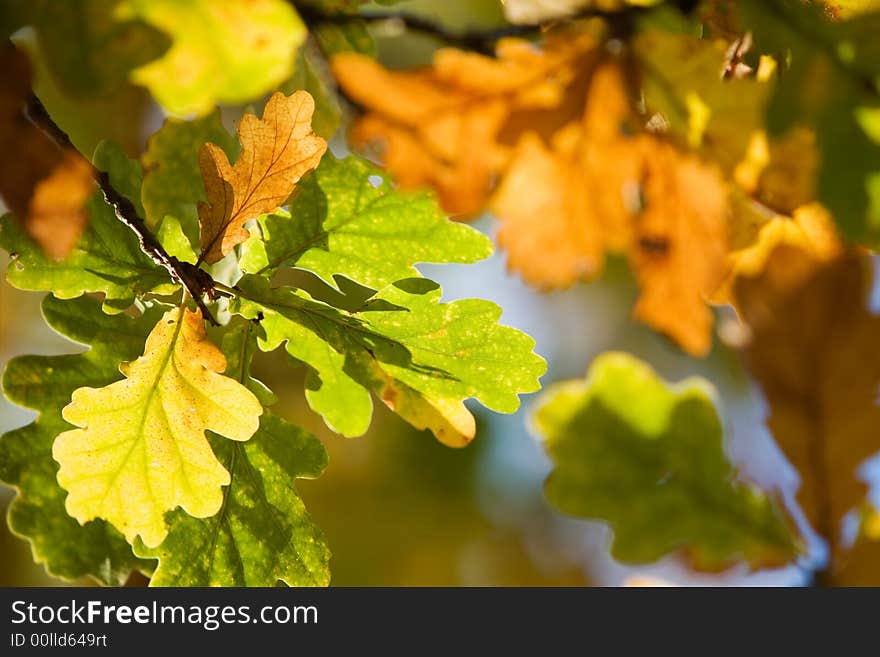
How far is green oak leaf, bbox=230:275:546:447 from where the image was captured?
0.93m

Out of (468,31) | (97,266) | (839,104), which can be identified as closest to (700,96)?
(839,104)

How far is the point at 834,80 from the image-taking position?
1.74 feet

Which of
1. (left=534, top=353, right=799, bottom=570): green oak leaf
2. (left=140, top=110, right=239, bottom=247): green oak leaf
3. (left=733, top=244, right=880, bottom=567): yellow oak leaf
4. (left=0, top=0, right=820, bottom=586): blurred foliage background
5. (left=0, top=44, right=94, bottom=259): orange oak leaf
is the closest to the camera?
(left=0, top=44, right=94, bottom=259): orange oak leaf

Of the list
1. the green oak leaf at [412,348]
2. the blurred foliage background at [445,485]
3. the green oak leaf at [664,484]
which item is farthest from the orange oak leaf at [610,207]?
the blurred foliage background at [445,485]

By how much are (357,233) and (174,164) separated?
0.89 feet

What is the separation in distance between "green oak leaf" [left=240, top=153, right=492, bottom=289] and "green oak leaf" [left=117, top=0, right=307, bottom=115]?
1.33ft

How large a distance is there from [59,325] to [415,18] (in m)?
0.57

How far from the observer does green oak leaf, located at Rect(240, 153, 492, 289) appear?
0.95 m

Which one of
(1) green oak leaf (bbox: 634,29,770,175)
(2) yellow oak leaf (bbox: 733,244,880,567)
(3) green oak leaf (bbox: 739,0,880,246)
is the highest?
(3) green oak leaf (bbox: 739,0,880,246)

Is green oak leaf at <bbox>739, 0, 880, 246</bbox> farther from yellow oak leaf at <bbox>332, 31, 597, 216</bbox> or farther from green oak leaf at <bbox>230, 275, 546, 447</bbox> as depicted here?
green oak leaf at <bbox>230, 275, 546, 447</bbox>

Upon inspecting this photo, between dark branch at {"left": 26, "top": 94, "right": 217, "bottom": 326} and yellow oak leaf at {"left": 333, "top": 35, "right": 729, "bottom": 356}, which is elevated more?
yellow oak leaf at {"left": 333, "top": 35, "right": 729, "bottom": 356}

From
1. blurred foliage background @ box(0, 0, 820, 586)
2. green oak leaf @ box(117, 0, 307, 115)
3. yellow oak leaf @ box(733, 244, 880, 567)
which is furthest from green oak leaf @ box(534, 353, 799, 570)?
blurred foliage background @ box(0, 0, 820, 586)

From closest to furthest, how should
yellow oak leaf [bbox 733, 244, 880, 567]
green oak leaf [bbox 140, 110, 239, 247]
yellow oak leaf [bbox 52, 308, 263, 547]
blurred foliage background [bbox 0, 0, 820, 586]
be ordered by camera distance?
yellow oak leaf [bbox 733, 244, 880, 567]
yellow oak leaf [bbox 52, 308, 263, 547]
green oak leaf [bbox 140, 110, 239, 247]
blurred foliage background [bbox 0, 0, 820, 586]

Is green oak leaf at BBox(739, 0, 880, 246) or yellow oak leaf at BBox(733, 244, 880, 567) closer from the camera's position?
green oak leaf at BBox(739, 0, 880, 246)
